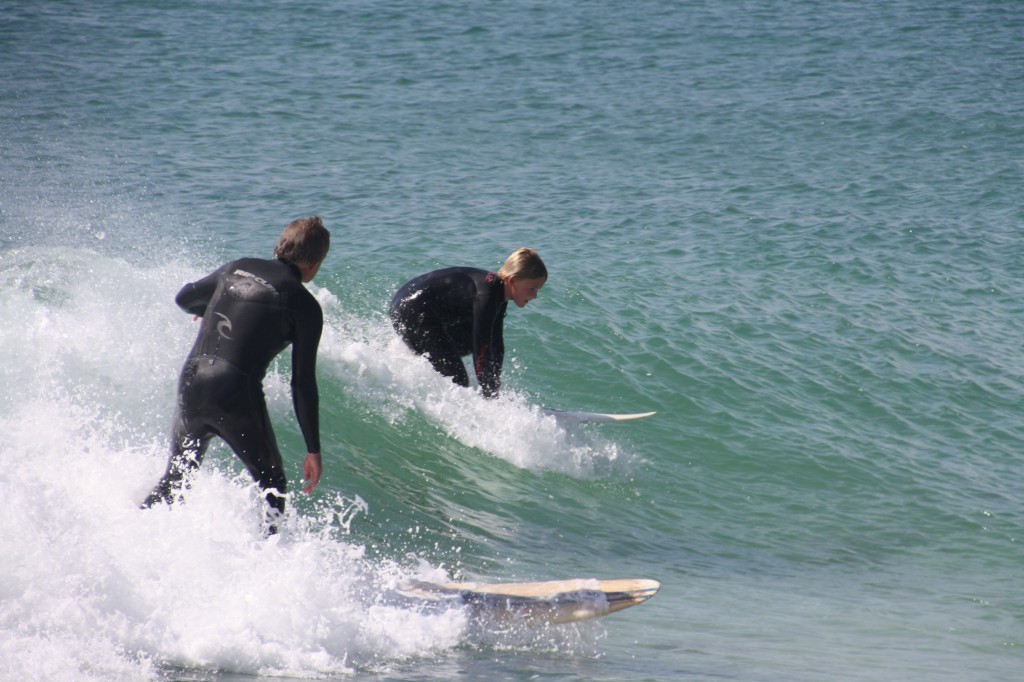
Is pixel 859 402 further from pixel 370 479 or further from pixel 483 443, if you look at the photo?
pixel 370 479

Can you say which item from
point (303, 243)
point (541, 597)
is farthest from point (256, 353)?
point (541, 597)

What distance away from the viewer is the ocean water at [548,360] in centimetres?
470

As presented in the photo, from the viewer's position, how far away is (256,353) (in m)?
4.80

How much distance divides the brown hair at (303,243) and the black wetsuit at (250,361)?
0.05 m

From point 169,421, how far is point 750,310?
22.0 ft

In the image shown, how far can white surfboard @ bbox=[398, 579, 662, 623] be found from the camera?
16.7ft

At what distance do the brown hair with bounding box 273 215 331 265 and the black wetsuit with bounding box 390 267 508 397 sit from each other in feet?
8.19

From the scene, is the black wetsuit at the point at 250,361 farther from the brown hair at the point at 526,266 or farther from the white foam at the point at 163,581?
the brown hair at the point at 526,266

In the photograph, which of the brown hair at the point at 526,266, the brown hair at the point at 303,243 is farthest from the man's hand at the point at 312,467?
the brown hair at the point at 526,266

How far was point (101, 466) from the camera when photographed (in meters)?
5.26

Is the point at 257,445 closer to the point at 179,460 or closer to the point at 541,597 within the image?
the point at 179,460

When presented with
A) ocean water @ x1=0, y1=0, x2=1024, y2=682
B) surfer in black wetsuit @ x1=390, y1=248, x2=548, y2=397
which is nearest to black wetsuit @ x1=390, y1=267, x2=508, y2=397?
surfer in black wetsuit @ x1=390, y1=248, x2=548, y2=397

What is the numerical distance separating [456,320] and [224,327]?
304 cm

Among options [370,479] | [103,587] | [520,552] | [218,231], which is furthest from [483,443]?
[218,231]
